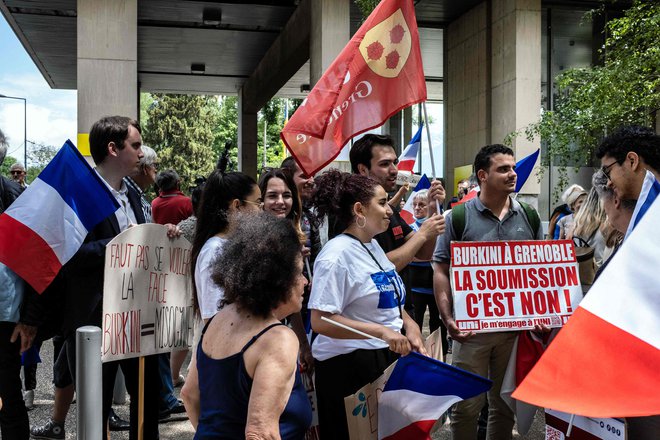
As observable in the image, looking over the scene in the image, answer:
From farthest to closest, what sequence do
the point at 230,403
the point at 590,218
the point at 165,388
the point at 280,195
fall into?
the point at 165,388
the point at 590,218
the point at 280,195
the point at 230,403

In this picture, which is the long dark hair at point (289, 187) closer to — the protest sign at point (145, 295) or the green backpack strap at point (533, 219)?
the protest sign at point (145, 295)

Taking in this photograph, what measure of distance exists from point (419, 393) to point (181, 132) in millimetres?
63679

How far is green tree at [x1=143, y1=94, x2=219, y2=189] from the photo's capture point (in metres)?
64.5

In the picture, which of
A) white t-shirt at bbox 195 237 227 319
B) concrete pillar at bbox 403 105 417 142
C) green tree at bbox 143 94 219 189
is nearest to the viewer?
white t-shirt at bbox 195 237 227 319

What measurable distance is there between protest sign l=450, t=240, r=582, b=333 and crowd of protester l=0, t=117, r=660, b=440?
0.50 feet

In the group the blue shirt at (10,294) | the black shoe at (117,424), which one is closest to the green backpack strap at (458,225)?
the blue shirt at (10,294)

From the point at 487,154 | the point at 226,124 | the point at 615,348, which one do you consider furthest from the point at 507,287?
the point at 226,124

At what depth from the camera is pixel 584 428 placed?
8.48ft

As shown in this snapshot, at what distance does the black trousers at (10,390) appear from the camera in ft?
13.5

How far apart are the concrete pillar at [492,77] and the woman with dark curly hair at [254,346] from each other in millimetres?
13881

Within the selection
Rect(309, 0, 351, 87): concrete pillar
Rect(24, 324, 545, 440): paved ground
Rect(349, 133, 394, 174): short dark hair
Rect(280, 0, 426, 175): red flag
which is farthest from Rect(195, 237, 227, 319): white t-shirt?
Rect(309, 0, 351, 87): concrete pillar

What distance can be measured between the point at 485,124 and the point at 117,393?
1526cm

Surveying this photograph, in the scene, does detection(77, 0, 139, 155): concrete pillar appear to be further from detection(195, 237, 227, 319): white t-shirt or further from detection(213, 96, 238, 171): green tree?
detection(213, 96, 238, 171): green tree

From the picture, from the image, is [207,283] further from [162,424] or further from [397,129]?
[397,129]
